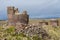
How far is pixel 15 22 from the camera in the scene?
1245 inches

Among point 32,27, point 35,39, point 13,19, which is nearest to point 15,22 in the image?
point 13,19

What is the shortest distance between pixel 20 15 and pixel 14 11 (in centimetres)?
167

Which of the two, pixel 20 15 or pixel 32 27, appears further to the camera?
pixel 20 15

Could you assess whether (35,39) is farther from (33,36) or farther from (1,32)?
(1,32)

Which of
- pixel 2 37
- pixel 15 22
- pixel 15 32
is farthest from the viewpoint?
pixel 15 22

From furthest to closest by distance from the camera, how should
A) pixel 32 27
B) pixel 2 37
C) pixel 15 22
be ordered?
pixel 15 22
pixel 32 27
pixel 2 37

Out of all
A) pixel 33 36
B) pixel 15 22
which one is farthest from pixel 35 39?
pixel 15 22

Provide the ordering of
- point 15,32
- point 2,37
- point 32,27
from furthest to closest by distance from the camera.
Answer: point 32,27, point 15,32, point 2,37

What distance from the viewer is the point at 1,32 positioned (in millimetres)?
24875

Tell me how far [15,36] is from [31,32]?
232 centimetres

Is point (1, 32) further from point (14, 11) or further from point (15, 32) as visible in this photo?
point (14, 11)

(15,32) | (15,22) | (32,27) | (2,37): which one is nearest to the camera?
(2,37)

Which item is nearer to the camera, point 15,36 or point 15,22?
point 15,36

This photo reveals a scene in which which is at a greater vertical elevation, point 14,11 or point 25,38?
point 14,11
